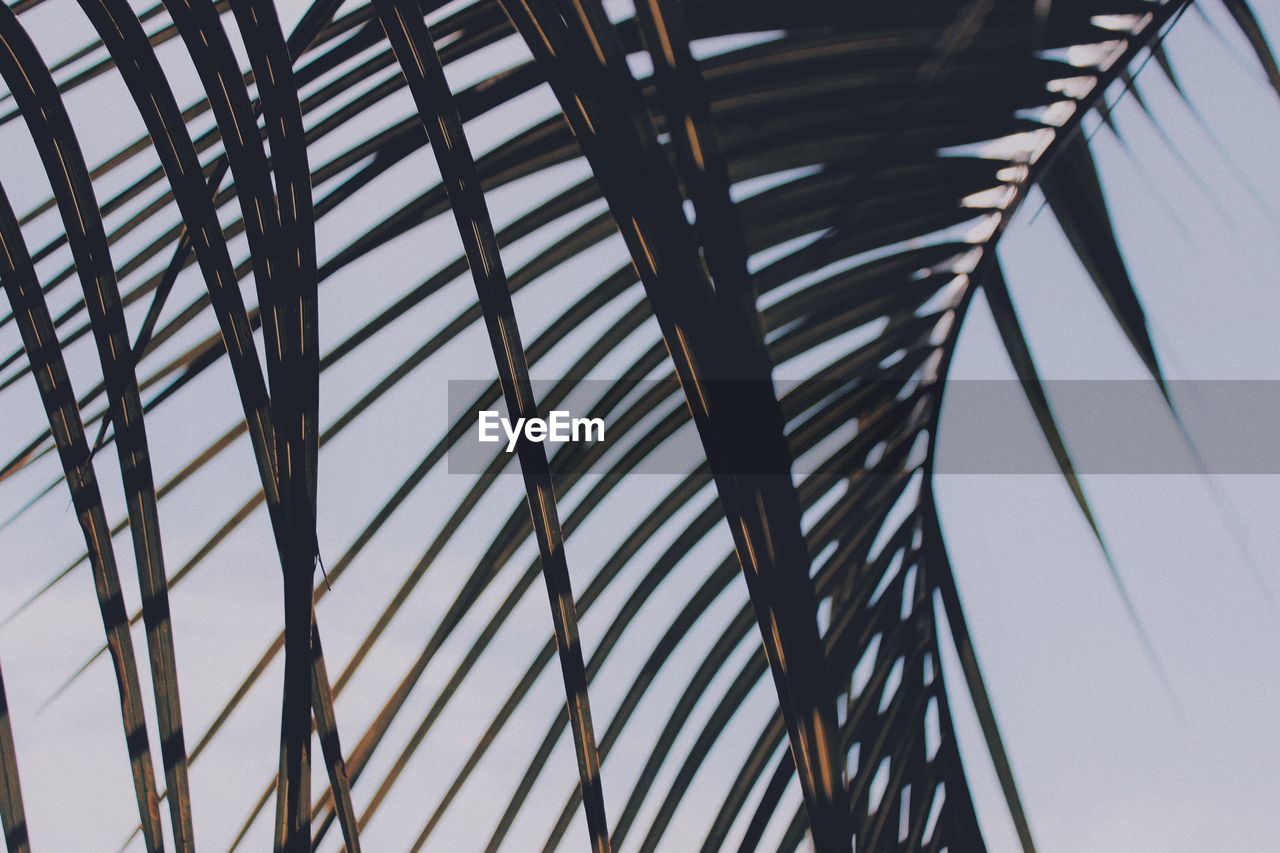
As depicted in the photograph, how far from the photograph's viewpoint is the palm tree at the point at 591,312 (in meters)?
1.11

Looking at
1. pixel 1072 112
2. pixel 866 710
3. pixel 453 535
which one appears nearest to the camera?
pixel 1072 112

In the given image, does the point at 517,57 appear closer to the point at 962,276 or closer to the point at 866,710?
the point at 962,276

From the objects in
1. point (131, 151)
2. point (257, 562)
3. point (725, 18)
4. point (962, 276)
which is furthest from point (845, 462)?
point (131, 151)

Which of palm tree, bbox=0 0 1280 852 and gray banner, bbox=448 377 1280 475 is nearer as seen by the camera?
palm tree, bbox=0 0 1280 852

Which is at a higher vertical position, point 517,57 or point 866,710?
point 517,57

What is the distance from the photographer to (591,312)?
214 cm

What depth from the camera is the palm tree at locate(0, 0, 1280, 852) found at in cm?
111

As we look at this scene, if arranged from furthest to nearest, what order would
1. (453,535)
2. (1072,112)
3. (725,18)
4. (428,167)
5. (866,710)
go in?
(866,710) → (453,535) → (428,167) → (1072,112) → (725,18)

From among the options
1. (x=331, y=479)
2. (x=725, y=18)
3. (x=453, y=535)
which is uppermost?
(x=725, y=18)

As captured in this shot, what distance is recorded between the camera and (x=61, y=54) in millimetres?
2041

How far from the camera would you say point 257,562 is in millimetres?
2229

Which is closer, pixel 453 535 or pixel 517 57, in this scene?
pixel 517 57

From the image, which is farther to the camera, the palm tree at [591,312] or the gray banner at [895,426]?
the gray banner at [895,426]

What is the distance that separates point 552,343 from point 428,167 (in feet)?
1.67
